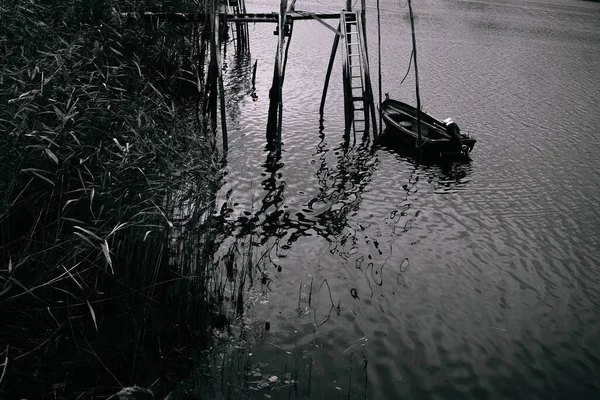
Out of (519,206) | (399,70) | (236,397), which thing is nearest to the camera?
(236,397)

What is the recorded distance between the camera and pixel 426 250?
43.8 feet

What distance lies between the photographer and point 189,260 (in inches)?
378

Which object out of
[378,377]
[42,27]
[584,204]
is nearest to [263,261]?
[378,377]

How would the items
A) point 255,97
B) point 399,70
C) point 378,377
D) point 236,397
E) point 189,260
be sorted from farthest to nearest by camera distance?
point 399,70, point 255,97, point 189,260, point 378,377, point 236,397

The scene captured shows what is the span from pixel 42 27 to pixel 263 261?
6696 millimetres

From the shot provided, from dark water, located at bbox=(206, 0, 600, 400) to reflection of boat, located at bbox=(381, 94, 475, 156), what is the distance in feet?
2.39

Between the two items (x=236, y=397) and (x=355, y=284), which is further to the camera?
(x=355, y=284)

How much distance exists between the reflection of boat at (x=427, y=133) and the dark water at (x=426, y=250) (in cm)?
73

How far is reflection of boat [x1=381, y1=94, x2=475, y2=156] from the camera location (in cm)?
1945

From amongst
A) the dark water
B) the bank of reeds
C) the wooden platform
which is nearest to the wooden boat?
the dark water

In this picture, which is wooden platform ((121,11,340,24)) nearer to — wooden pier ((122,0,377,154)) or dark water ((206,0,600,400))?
wooden pier ((122,0,377,154))

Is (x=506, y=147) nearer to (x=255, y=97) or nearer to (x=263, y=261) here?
(x=255, y=97)

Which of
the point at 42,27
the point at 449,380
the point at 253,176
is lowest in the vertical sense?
the point at 449,380

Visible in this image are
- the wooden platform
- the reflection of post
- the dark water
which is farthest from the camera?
the wooden platform
